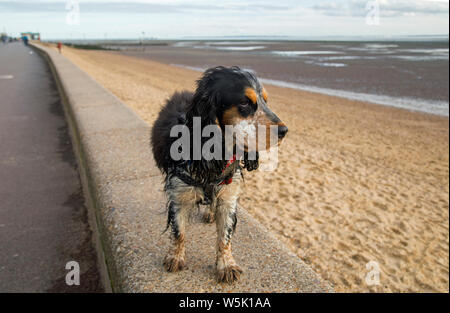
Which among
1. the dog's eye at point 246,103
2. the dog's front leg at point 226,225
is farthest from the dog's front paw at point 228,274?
the dog's eye at point 246,103

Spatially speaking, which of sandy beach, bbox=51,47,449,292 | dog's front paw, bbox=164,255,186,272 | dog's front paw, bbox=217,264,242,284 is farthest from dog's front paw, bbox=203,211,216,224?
sandy beach, bbox=51,47,449,292

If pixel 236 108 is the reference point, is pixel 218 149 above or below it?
below

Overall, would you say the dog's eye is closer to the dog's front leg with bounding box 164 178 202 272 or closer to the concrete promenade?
the dog's front leg with bounding box 164 178 202 272

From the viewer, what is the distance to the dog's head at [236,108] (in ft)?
7.93

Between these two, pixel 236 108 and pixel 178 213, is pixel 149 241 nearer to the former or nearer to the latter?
pixel 178 213

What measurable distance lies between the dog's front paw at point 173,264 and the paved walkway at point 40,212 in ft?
2.25

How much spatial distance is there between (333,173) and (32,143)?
21.0ft

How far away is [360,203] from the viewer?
6129mm

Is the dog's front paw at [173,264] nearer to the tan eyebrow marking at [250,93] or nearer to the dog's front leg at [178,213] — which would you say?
the dog's front leg at [178,213]

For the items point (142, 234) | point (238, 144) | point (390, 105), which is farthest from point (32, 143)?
point (390, 105)

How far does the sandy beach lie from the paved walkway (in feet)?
6.46

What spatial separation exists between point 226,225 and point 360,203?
4273mm

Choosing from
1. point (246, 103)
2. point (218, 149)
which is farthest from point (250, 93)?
point (218, 149)

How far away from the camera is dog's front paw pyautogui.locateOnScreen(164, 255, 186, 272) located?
2.70m
